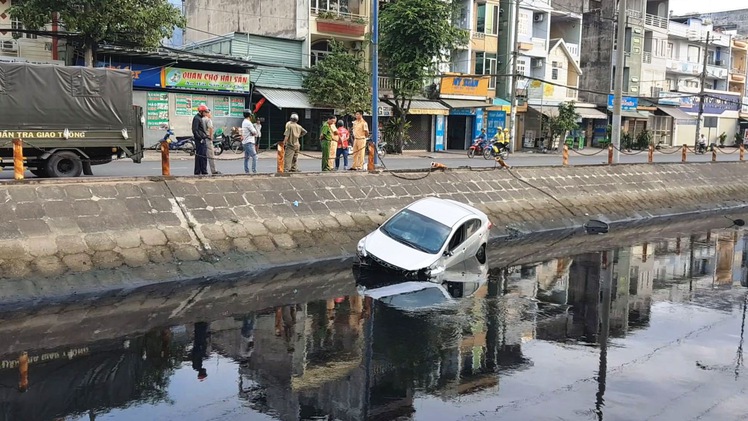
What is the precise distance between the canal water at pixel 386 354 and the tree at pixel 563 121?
36.6 meters

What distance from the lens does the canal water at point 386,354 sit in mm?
8031

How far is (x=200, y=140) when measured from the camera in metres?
17.8

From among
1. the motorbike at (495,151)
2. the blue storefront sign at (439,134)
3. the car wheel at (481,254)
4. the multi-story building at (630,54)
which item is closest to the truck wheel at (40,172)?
the car wheel at (481,254)

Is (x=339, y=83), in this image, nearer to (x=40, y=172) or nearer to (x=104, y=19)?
(x=104, y=19)

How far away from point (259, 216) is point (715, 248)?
14.0 metres

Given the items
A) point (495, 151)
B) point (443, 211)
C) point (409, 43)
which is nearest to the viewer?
point (443, 211)

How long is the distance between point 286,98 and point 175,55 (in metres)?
6.56

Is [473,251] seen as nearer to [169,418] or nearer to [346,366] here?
[346,366]

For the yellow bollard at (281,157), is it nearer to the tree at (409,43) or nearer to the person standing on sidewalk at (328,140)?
the person standing on sidewalk at (328,140)

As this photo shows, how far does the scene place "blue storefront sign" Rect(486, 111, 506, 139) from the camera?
164ft

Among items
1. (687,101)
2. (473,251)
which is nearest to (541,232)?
(473,251)

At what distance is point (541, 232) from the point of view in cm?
2303

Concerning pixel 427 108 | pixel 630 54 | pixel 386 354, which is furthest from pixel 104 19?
pixel 630 54

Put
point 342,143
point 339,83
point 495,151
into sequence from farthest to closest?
point 339,83 < point 495,151 < point 342,143
